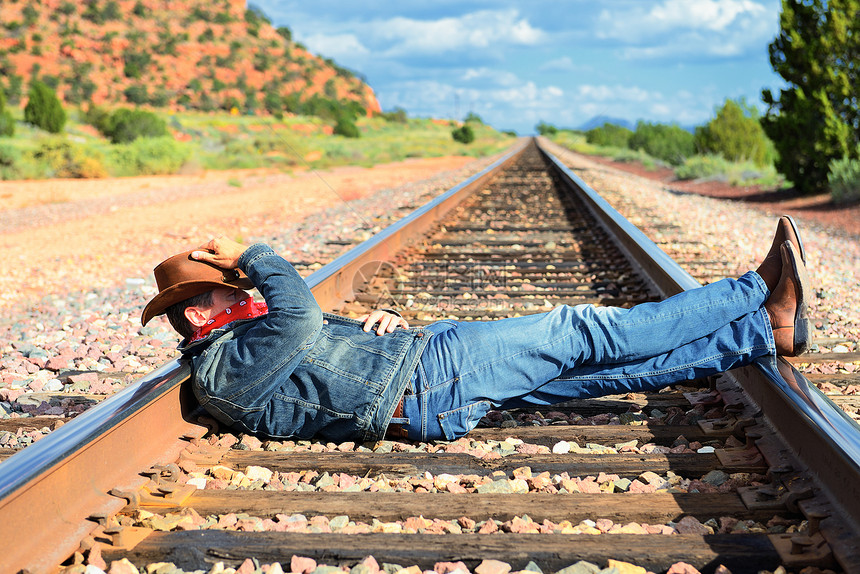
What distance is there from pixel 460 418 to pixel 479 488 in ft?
1.32

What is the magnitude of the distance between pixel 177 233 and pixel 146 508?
309 inches

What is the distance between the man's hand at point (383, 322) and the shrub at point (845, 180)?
11840 millimetres

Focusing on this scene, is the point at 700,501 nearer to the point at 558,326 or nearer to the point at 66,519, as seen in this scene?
the point at 558,326

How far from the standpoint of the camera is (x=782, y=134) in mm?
15000

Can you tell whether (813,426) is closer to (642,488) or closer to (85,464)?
(642,488)

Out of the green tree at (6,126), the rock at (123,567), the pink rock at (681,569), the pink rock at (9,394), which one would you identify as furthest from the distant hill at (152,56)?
the pink rock at (681,569)

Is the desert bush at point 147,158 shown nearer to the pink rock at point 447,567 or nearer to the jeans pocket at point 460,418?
the jeans pocket at point 460,418

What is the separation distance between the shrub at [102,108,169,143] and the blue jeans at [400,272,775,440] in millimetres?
27662

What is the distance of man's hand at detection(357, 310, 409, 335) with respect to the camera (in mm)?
2824

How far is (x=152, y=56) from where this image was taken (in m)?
71.4

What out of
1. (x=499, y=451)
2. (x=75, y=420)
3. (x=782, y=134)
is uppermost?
(x=782, y=134)

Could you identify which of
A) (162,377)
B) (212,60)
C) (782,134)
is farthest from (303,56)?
(162,377)

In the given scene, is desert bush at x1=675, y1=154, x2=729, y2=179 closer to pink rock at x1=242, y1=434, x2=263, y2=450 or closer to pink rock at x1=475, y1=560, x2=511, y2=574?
pink rock at x1=242, y1=434, x2=263, y2=450

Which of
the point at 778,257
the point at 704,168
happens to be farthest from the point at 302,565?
the point at 704,168
